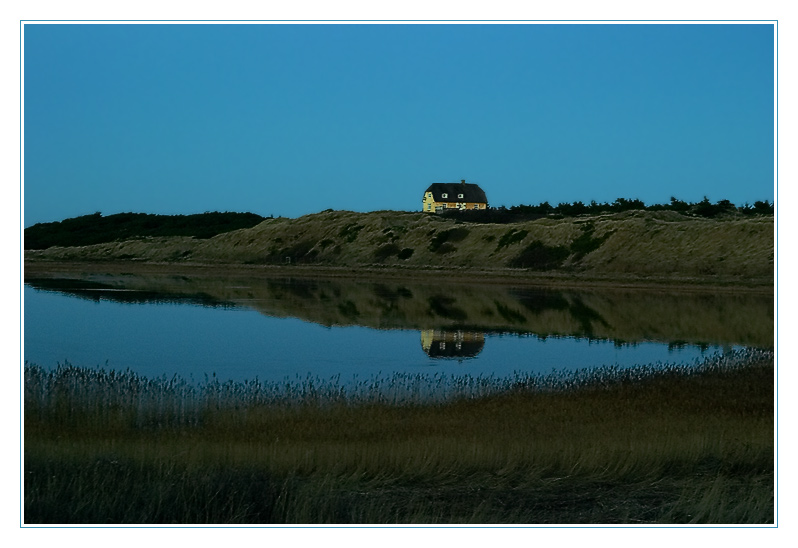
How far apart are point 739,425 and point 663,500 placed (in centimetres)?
570

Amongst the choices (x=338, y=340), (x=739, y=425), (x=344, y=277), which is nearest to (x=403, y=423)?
(x=739, y=425)

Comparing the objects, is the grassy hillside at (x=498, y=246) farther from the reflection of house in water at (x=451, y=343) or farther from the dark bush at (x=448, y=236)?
the reflection of house in water at (x=451, y=343)

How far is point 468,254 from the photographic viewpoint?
292 ft

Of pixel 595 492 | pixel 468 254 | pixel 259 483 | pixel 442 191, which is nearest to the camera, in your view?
pixel 259 483

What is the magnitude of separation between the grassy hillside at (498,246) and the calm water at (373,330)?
1397 cm

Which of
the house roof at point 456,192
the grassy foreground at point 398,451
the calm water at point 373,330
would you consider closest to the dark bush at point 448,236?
the calm water at point 373,330

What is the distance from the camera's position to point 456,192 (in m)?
149

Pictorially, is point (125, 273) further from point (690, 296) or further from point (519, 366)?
point (519, 366)

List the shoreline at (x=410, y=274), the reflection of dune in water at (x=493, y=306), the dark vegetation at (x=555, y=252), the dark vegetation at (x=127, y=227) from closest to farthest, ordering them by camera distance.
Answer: the reflection of dune in water at (x=493, y=306) < the shoreline at (x=410, y=274) < the dark vegetation at (x=555, y=252) < the dark vegetation at (x=127, y=227)

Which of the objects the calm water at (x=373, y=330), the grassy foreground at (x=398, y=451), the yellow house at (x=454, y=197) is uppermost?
the yellow house at (x=454, y=197)

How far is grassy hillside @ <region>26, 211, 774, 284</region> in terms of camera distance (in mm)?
69312

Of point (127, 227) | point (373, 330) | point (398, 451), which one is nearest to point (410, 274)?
point (373, 330)

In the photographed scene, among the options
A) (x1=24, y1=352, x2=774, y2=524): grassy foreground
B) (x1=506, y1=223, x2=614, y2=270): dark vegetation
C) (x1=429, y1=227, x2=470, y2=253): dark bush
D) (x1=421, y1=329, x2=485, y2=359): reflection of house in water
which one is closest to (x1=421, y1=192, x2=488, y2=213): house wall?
(x1=429, y1=227, x2=470, y2=253): dark bush

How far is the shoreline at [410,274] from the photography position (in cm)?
6162
